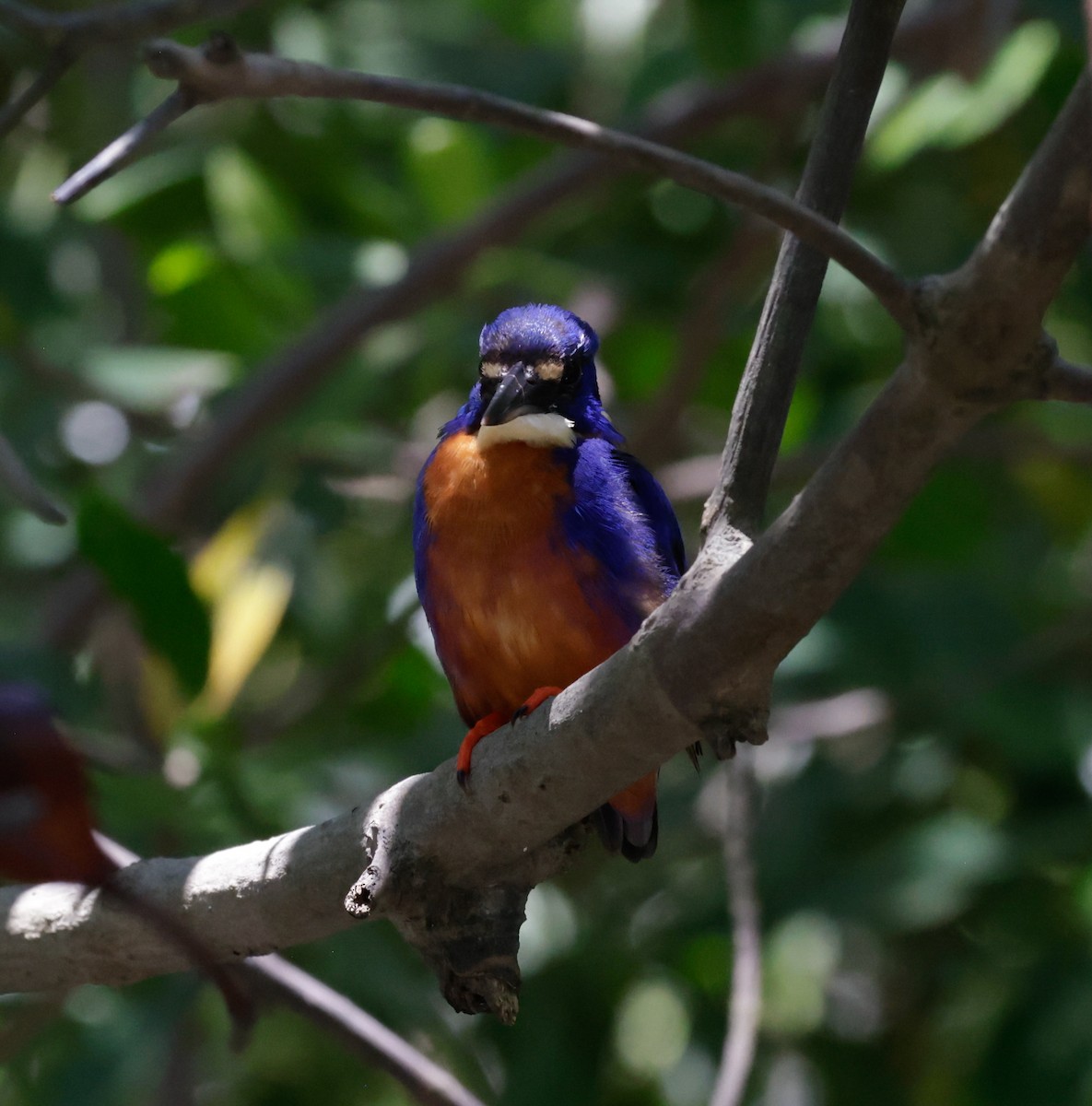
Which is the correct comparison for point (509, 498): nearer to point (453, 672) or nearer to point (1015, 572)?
point (453, 672)

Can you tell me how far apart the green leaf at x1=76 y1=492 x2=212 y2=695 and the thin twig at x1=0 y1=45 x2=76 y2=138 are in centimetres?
140

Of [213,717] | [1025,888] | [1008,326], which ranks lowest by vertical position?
[1008,326]

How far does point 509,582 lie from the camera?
131 inches

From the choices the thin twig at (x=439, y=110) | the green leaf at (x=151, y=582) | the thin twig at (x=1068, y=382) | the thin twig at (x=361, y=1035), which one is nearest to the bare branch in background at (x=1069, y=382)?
the thin twig at (x=1068, y=382)

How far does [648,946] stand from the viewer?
514 centimetres

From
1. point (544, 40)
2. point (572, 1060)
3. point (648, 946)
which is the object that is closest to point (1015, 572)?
point (648, 946)

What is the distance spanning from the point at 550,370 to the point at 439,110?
1.49 m

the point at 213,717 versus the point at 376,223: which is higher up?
the point at 376,223

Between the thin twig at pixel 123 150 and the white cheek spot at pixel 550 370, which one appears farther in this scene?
the white cheek spot at pixel 550 370

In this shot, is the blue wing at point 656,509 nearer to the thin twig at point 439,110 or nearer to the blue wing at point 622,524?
the blue wing at point 622,524

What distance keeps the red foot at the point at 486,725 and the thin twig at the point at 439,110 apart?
3.23 feet

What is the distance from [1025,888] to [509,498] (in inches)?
96.8

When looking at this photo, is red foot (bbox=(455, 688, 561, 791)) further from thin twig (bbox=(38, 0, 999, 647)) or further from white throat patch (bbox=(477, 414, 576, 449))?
thin twig (bbox=(38, 0, 999, 647))

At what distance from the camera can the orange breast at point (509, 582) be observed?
3285 mm
